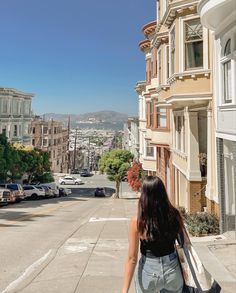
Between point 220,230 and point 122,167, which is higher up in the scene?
point 122,167

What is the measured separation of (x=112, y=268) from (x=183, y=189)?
11.2 metres

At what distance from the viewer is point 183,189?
1877 cm

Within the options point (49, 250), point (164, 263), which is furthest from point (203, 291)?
point (49, 250)

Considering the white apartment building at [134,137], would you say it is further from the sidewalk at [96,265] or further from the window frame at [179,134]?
the sidewalk at [96,265]

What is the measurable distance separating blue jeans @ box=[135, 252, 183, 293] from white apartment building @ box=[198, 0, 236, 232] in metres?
7.24

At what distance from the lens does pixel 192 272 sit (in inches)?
146

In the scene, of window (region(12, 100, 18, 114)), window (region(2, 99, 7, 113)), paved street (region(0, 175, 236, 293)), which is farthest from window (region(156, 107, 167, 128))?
window (region(12, 100, 18, 114))

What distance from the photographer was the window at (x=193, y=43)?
1445 centimetres

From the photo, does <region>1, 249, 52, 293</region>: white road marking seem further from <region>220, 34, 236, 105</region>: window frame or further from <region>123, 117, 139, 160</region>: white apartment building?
<region>123, 117, 139, 160</region>: white apartment building

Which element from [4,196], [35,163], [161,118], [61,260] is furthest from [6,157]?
[61,260]

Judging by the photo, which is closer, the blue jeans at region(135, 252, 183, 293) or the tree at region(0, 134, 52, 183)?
the blue jeans at region(135, 252, 183, 293)

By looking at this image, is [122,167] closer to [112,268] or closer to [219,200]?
[219,200]

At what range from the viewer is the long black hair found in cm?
377

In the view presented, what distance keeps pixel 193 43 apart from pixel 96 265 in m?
9.78
